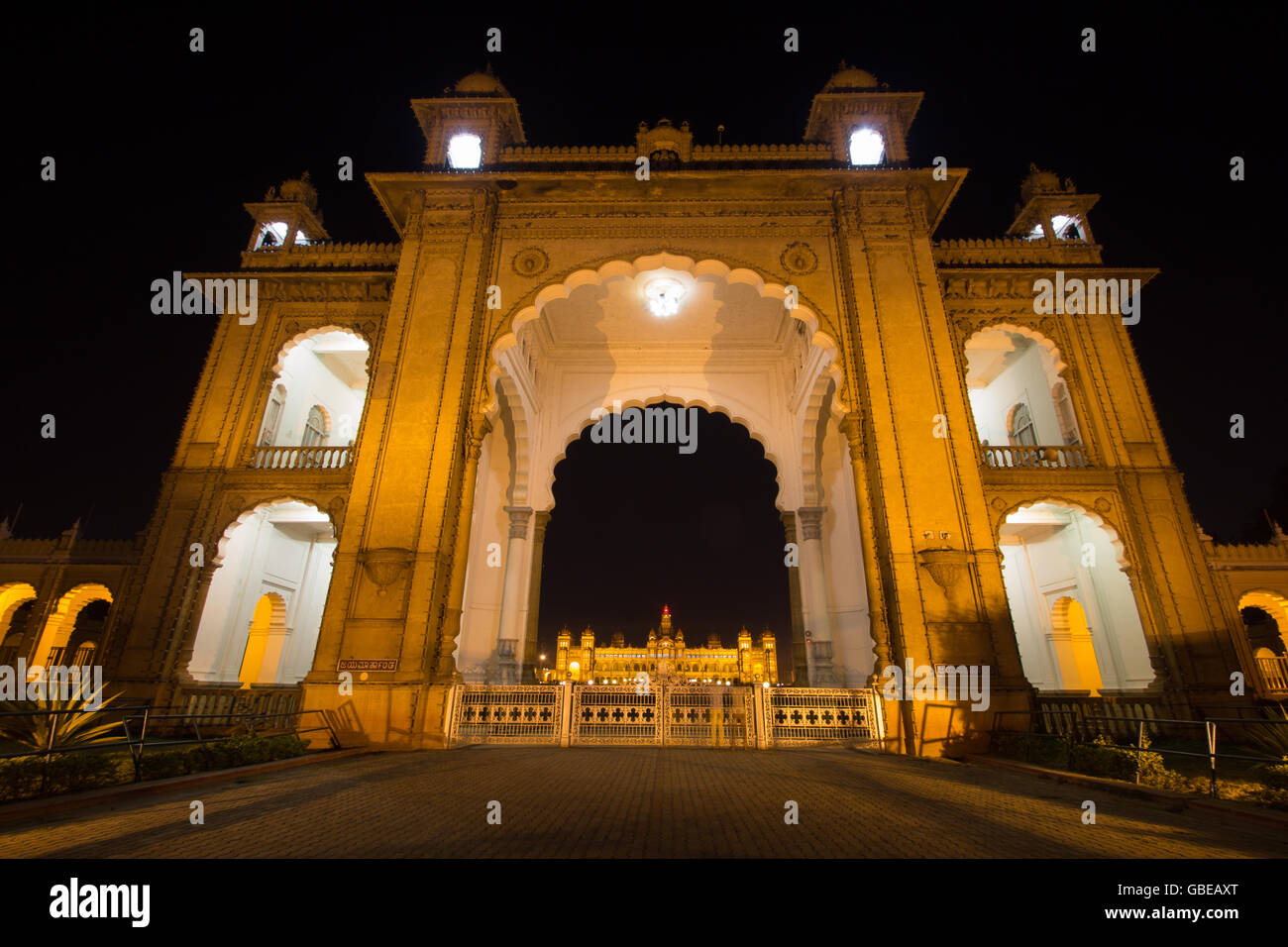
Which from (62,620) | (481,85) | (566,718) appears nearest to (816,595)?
(566,718)

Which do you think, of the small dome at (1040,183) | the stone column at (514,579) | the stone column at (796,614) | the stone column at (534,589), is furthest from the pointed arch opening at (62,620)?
the small dome at (1040,183)

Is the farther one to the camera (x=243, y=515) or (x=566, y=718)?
(x=243, y=515)

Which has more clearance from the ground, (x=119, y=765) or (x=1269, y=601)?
(x=1269, y=601)

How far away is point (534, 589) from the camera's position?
15.6m

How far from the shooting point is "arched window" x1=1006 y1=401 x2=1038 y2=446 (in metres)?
14.3

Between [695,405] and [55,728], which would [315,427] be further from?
[55,728]

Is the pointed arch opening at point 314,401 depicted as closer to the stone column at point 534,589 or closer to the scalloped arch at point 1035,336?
the stone column at point 534,589

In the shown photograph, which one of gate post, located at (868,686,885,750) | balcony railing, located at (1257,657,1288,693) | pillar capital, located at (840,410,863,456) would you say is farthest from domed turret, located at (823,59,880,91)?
balcony railing, located at (1257,657,1288,693)

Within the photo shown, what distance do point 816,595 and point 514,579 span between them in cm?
788

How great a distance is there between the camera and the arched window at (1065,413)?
40.5ft

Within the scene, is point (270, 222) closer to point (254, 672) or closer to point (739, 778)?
point (254, 672)

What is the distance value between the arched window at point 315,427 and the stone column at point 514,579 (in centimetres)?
520

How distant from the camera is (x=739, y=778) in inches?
233

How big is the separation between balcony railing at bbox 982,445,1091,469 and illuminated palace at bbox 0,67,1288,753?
12cm
